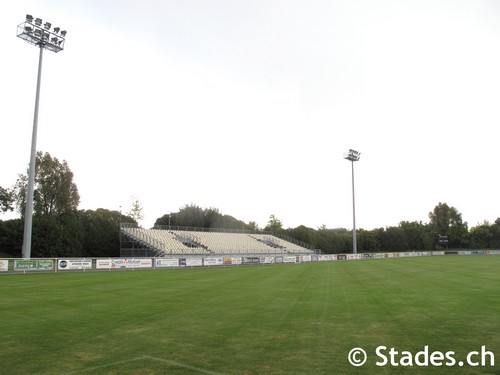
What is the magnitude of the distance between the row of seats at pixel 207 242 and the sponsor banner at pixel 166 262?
8168mm

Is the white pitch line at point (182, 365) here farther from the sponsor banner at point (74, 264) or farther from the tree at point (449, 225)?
the tree at point (449, 225)

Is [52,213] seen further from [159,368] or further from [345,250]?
[345,250]

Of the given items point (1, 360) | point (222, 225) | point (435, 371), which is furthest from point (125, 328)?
point (222, 225)

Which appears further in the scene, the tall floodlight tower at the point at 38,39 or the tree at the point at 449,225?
the tree at the point at 449,225

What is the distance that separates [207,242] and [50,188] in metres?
25.4

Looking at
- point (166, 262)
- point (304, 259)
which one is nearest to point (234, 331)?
point (166, 262)

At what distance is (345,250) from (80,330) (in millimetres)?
96087

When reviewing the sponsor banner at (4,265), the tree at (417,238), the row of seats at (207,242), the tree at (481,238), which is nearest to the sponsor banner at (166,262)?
the row of seats at (207,242)

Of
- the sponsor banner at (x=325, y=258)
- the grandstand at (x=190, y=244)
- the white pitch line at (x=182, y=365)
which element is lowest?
the sponsor banner at (x=325, y=258)

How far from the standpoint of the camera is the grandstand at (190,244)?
180 ft

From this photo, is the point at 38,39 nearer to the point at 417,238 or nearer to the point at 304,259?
the point at 304,259

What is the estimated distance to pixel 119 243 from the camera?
2426 inches

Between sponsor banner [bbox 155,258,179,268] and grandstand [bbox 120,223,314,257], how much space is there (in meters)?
6.98

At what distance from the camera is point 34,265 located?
32781mm
